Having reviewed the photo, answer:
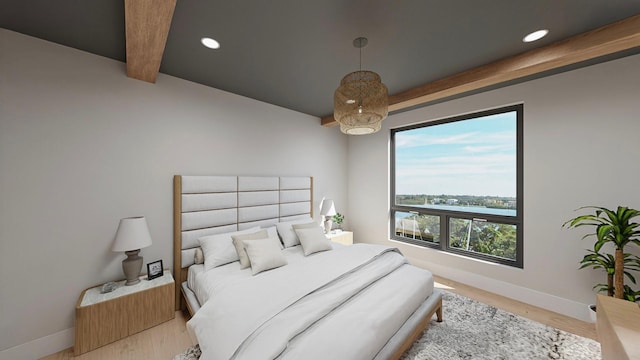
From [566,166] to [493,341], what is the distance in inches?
79.1

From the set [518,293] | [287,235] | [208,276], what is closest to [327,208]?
[287,235]

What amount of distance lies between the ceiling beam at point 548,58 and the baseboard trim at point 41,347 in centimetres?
425

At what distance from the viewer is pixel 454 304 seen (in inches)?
103

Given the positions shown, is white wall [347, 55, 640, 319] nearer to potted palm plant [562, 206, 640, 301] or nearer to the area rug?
potted palm plant [562, 206, 640, 301]

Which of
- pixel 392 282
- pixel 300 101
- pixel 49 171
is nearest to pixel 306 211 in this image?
pixel 300 101

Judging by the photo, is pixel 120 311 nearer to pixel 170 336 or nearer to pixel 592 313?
pixel 170 336

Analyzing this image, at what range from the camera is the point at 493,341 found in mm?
2027

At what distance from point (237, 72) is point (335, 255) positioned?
2320 millimetres

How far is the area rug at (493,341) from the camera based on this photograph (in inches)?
73.1

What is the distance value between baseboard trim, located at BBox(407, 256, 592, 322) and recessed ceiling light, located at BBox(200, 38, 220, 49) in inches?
156

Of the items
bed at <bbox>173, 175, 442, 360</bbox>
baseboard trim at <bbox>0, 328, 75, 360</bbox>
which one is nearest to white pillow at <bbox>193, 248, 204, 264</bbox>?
bed at <bbox>173, 175, 442, 360</bbox>

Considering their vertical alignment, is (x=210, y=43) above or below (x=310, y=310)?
above

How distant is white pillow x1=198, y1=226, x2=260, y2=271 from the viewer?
2371 mm

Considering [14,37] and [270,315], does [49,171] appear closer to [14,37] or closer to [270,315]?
[14,37]
